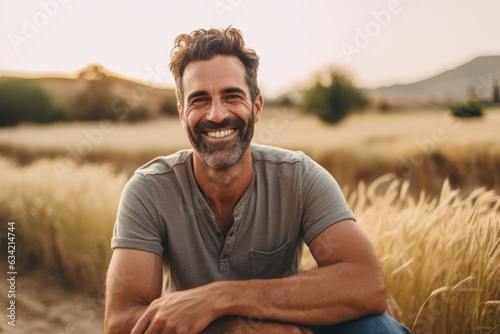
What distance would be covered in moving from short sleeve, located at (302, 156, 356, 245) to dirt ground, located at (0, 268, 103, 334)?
1.92 m

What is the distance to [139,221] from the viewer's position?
6.14 ft

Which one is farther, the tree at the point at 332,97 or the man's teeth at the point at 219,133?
the tree at the point at 332,97

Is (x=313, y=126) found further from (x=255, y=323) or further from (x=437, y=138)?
(x=255, y=323)

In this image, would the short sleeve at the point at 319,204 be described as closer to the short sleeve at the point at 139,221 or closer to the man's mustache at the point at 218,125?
the man's mustache at the point at 218,125

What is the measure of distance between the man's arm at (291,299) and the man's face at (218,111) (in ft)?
1.53

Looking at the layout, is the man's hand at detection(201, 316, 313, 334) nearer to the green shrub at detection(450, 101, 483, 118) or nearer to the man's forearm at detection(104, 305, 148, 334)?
the man's forearm at detection(104, 305, 148, 334)

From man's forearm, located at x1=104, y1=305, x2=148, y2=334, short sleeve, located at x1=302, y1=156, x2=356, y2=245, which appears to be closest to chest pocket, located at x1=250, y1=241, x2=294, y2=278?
short sleeve, located at x1=302, y1=156, x2=356, y2=245

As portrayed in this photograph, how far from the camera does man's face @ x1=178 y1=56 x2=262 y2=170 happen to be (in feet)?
6.44

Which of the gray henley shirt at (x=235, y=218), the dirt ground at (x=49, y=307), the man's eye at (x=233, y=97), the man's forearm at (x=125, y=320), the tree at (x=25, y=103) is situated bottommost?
the dirt ground at (x=49, y=307)

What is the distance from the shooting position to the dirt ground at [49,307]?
10.9 ft

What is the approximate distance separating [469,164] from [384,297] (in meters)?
2.17

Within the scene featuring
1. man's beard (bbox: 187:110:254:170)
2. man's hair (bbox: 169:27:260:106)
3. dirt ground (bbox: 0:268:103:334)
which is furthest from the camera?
dirt ground (bbox: 0:268:103:334)

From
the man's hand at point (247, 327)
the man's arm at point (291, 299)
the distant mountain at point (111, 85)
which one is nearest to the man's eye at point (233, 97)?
the man's arm at point (291, 299)

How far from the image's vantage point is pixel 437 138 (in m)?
3.92
